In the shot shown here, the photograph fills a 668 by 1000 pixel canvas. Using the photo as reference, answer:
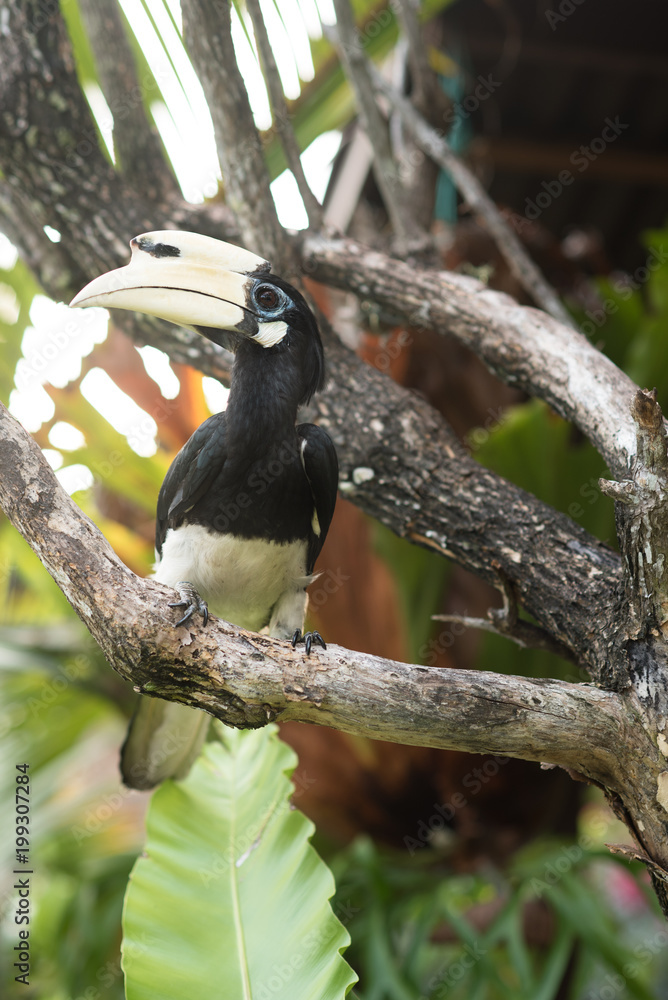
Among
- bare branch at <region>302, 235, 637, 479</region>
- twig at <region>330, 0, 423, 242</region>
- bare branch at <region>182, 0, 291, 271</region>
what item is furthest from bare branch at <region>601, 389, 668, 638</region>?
twig at <region>330, 0, 423, 242</region>

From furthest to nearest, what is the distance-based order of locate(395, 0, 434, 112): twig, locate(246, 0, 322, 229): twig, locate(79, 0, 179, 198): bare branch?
1. locate(395, 0, 434, 112): twig
2. locate(79, 0, 179, 198): bare branch
3. locate(246, 0, 322, 229): twig

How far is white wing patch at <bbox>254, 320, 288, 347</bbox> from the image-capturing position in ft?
3.58

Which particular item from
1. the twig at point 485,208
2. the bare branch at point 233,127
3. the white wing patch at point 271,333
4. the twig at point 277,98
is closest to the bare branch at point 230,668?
the white wing patch at point 271,333

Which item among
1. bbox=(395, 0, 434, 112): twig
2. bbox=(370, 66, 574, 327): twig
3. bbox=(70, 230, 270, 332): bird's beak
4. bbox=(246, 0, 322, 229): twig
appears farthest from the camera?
bbox=(395, 0, 434, 112): twig

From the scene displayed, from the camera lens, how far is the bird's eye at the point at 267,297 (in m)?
1.07

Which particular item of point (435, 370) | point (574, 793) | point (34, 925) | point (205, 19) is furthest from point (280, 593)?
point (34, 925)

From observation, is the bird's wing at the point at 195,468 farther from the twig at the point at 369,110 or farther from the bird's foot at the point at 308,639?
the twig at the point at 369,110

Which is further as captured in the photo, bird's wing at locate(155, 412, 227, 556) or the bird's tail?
the bird's tail

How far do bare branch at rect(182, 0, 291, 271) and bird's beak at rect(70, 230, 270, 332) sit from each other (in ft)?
1.22

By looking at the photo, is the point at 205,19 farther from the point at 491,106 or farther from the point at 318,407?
the point at 491,106

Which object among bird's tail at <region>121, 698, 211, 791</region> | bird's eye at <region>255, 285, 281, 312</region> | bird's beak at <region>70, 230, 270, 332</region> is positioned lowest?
bird's tail at <region>121, 698, 211, 791</region>

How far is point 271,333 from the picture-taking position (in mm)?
1103

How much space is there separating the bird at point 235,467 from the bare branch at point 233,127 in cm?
36

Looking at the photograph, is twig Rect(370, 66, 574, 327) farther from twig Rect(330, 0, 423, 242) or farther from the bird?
the bird
